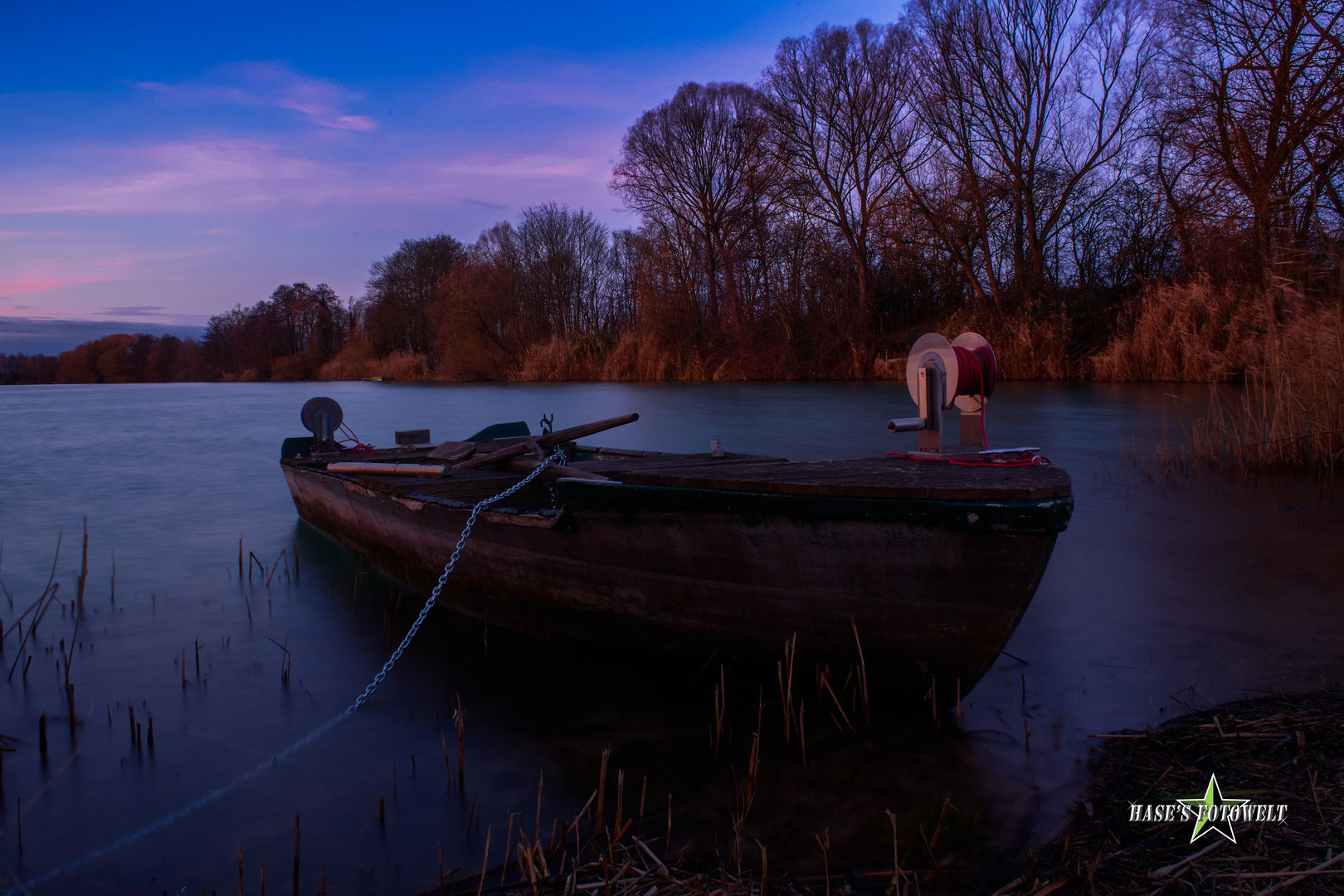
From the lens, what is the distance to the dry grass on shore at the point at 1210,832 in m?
1.88

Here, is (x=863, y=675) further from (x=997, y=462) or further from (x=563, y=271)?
(x=563, y=271)

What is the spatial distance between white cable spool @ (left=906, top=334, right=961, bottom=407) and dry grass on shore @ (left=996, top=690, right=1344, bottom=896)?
59.1 inches

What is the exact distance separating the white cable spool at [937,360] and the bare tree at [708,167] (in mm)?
25461

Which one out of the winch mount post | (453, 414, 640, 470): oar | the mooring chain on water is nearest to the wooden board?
the winch mount post

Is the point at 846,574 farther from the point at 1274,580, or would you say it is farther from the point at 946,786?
the point at 1274,580

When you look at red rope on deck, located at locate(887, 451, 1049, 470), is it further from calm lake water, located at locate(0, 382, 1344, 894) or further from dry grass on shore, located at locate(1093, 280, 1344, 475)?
dry grass on shore, located at locate(1093, 280, 1344, 475)

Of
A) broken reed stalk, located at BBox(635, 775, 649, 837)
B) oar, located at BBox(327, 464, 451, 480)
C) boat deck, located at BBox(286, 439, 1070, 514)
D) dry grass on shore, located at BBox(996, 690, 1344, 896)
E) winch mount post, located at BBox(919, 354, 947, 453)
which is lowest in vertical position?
broken reed stalk, located at BBox(635, 775, 649, 837)

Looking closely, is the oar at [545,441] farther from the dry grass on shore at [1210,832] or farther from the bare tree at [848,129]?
the bare tree at [848,129]

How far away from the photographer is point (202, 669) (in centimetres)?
402

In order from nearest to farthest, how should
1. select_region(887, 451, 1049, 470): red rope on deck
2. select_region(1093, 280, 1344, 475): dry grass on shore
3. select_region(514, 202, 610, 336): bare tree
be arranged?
1. select_region(887, 451, 1049, 470): red rope on deck
2. select_region(1093, 280, 1344, 475): dry grass on shore
3. select_region(514, 202, 610, 336): bare tree

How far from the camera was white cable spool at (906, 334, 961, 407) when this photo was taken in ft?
11.3

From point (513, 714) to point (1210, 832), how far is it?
8.15 feet

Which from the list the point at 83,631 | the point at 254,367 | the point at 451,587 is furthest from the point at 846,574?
the point at 254,367

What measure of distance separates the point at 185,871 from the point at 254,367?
221ft
